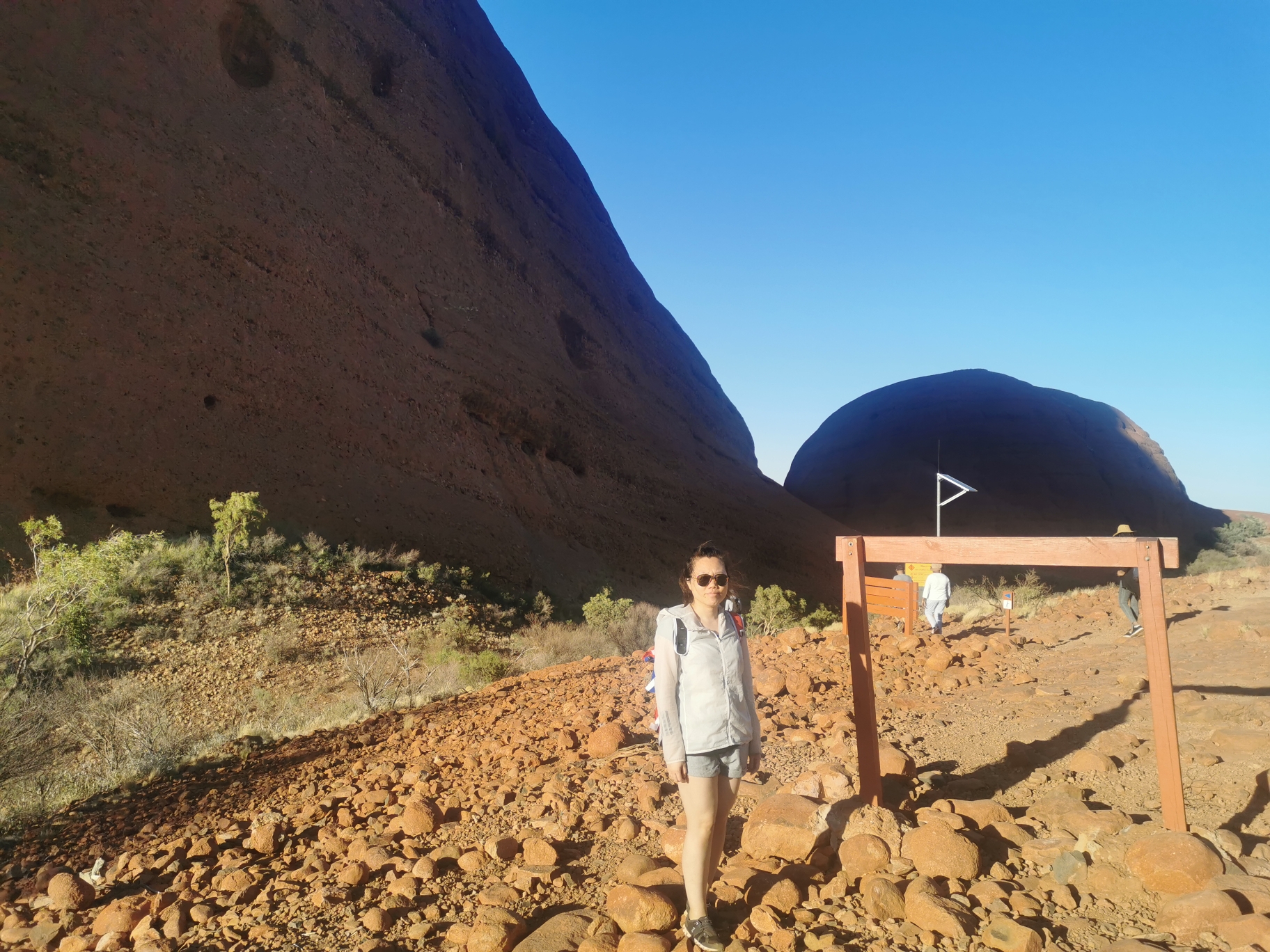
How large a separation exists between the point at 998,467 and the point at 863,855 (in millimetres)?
50374

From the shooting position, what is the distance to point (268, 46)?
73.8 feet

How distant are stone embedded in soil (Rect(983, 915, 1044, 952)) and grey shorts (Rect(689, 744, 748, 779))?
979 mm

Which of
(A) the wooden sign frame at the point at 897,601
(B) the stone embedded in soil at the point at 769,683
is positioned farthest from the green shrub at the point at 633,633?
(B) the stone embedded in soil at the point at 769,683

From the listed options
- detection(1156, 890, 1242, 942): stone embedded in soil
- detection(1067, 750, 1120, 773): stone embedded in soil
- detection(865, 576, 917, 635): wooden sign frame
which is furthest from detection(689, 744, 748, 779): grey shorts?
detection(865, 576, 917, 635): wooden sign frame

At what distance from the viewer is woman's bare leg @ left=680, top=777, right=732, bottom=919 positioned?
280 cm

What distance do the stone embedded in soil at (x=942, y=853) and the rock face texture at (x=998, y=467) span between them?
137ft

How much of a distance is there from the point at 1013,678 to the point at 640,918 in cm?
530

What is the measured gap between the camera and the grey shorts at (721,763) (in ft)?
9.29

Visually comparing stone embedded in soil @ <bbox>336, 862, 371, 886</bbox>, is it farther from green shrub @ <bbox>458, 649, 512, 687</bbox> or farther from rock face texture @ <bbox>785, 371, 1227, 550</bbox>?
rock face texture @ <bbox>785, 371, 1227, 550</bbox>

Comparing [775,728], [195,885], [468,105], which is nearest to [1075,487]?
[468,105]

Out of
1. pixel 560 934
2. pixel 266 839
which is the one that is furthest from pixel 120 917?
pixel 560 934

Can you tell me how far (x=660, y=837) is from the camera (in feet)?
12.4

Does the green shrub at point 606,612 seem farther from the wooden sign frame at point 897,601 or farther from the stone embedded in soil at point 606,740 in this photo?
the stone embedded in soil at point 606,740

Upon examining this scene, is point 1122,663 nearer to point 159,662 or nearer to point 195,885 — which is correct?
point 195,885
